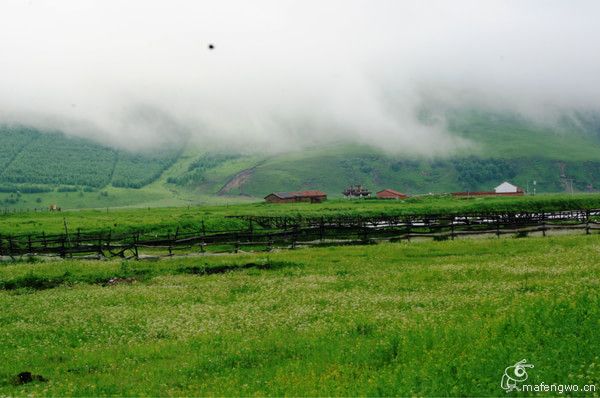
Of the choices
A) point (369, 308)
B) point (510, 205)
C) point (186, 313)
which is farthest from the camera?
point (510, 205)

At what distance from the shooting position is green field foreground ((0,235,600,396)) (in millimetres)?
12547

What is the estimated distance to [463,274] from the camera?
28.8 metres

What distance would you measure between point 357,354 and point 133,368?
256 inches

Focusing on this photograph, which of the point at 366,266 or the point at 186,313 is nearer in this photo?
the point at 186,313

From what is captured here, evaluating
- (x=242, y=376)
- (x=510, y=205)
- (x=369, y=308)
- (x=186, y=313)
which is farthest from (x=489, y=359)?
(x=510, y=205)

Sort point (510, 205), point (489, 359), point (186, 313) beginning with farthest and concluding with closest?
point (510, 205) < point (186, 313) < point (489, 359)

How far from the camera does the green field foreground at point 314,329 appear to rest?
41.2ft

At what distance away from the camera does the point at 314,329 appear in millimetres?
18703

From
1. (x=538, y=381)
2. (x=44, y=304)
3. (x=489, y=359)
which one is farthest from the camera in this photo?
(x=44, y=304)

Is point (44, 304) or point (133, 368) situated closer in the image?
point (133, 368)

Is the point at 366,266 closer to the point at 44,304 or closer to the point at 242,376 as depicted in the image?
the point at 44,304

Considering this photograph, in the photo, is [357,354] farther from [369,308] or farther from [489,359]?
[369,308]

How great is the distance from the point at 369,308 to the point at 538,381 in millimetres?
10906

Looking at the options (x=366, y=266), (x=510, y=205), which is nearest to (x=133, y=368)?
(x=366, y=266)
